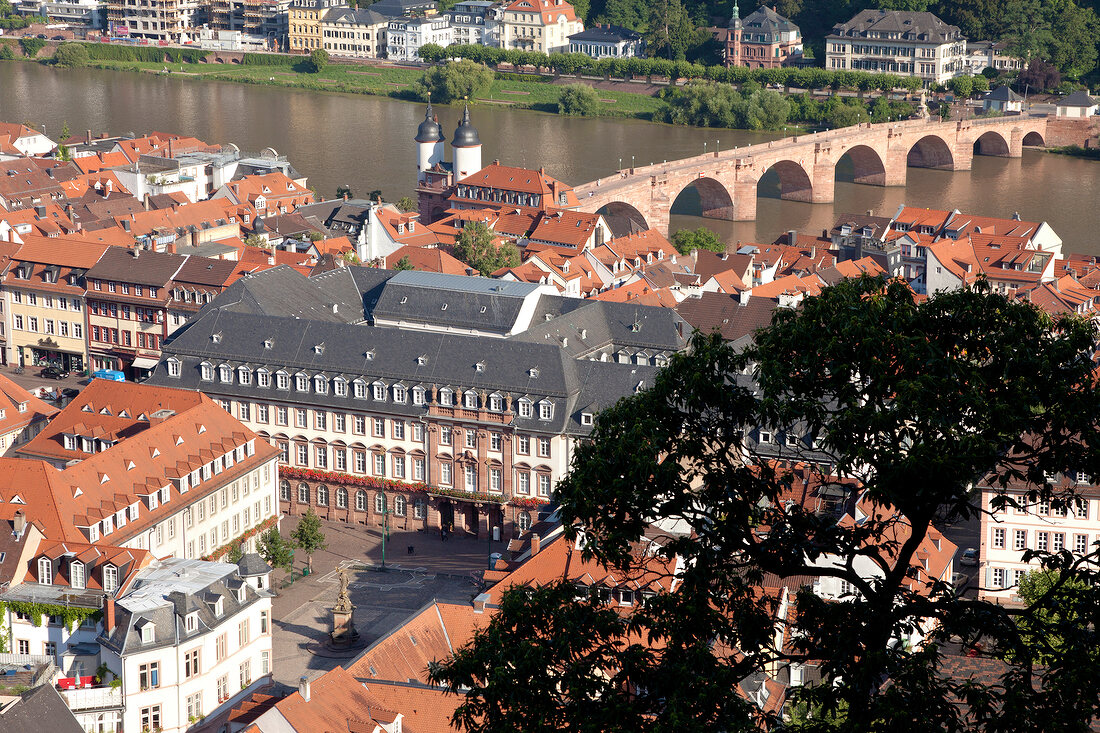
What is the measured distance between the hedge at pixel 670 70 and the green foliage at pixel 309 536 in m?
107

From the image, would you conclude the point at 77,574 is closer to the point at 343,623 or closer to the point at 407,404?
the point at 343,623

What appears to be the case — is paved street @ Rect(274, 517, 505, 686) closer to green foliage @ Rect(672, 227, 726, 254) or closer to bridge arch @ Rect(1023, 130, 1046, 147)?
green foliage @ Rect(672, 227, 726, 254)

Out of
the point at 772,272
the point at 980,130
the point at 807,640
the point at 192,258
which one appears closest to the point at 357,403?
the point at 192,258

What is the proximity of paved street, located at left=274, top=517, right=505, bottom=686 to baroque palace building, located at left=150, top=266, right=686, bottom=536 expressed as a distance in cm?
109

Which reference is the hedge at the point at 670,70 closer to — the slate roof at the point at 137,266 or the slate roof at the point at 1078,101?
the slate roof at the point at 1078,101

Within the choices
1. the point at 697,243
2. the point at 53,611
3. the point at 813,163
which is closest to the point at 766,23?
the point at 813,163

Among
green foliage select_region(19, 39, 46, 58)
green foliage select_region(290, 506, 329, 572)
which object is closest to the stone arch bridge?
green foliage select_region(290, 506, 329, 572)

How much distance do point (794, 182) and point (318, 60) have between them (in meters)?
63.0

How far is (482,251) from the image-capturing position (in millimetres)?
80125

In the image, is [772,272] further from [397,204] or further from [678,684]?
[678,684]

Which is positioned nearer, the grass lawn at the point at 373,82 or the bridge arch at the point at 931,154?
the bridge arch at the point at 931,154

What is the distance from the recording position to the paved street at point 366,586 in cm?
4500

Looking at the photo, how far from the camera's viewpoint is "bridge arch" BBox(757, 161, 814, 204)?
11431cm

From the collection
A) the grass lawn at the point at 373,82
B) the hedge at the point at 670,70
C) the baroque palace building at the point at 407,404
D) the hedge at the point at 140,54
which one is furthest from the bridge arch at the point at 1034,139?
the baroque palace building at the point at 407,404
